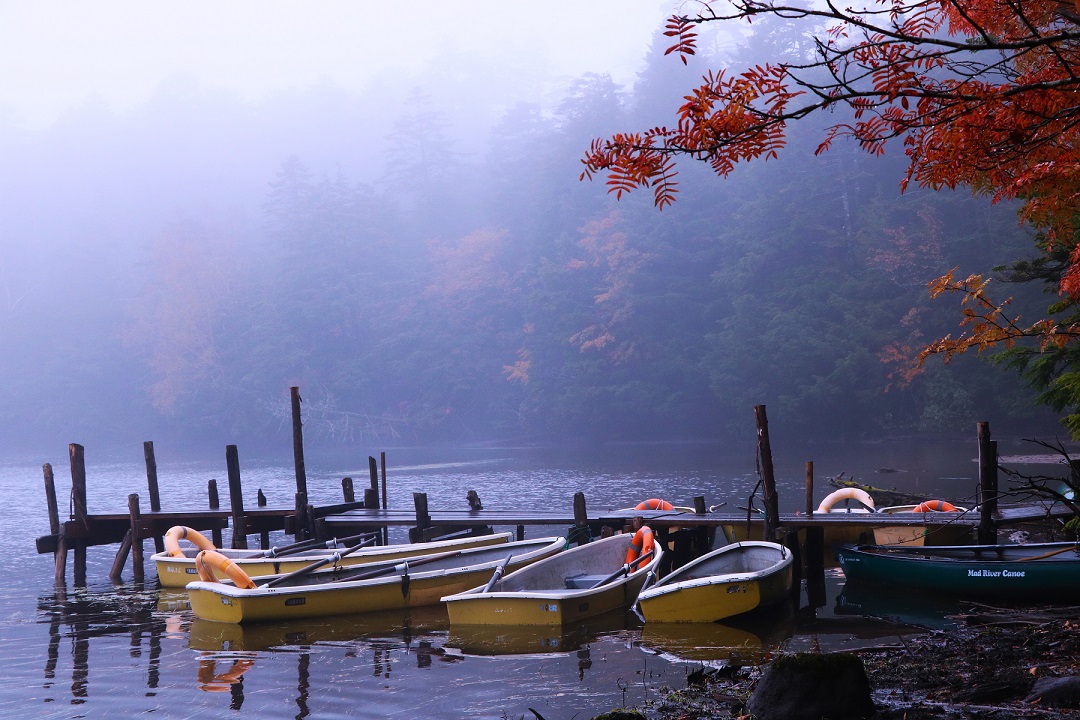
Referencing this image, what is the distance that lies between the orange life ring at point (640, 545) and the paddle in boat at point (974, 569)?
9.42ft

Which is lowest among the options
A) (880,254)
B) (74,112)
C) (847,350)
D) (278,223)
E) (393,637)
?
(393,637)

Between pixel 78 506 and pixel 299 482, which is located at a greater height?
pixel 299 482

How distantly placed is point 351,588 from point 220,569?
7.03 feet

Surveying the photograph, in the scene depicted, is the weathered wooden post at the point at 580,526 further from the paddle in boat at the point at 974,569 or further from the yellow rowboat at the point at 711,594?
the paddle in boat at the point at 974,569

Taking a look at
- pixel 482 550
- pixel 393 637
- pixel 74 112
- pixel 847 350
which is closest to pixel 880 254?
pixel 847 350

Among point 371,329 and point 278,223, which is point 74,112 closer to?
point 278,223

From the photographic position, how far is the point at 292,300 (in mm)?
67375

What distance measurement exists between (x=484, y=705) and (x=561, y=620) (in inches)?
116

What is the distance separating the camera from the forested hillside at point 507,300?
4450 cm

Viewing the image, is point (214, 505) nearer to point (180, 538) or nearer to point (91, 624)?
point (180, 538)

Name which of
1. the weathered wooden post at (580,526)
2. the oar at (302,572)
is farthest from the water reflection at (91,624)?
the weathered wooden post at (580,526)

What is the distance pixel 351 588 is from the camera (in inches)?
528

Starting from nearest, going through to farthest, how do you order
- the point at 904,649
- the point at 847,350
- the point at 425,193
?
1. the point at 904,649
2. the point at 847,350
3. the point at 425,193

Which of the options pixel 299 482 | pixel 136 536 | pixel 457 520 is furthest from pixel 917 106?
pixel 136 536
